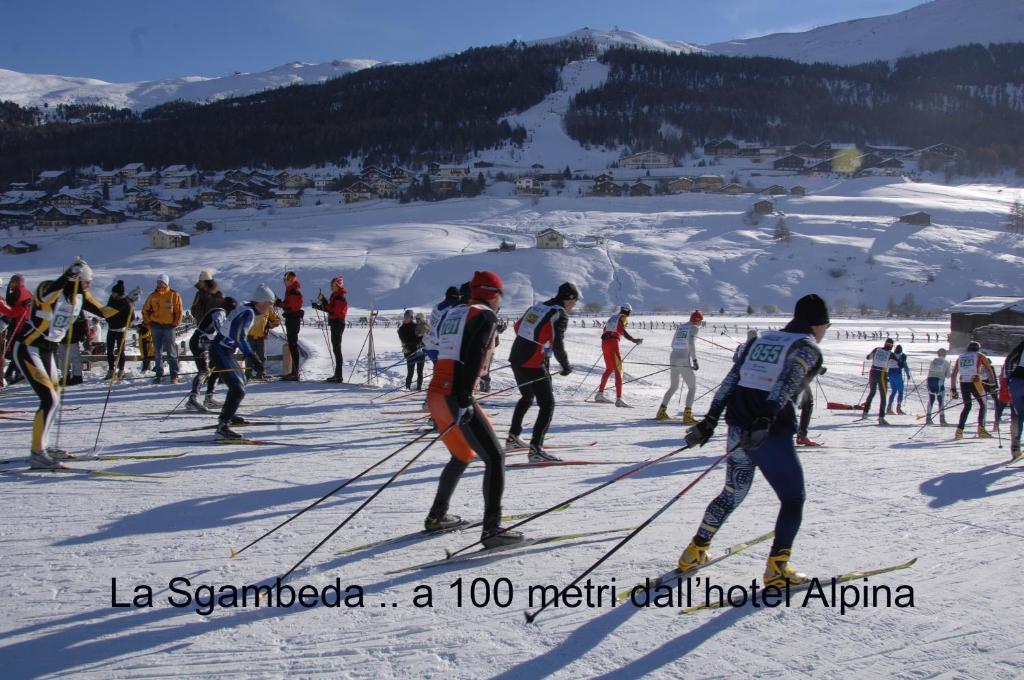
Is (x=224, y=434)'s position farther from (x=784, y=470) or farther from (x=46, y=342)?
(x=784, y=470)

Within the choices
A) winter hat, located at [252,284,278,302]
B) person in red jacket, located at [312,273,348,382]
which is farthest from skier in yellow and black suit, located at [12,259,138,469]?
person in red jacket, located at [312,273,348,382]

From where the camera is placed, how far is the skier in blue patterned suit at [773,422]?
3.96 meters

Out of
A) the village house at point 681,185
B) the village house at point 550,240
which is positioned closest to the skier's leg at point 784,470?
the village house at point 550,240

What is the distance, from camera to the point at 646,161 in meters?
121

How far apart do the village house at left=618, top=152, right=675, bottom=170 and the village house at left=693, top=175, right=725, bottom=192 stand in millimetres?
18411

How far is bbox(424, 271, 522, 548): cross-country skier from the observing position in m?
4.56

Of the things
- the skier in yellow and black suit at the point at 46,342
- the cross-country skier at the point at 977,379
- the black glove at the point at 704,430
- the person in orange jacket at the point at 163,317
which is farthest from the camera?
the person in orange jacket at the point at 163,317

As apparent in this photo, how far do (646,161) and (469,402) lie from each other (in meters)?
122

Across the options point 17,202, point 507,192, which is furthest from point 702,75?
point 17,202

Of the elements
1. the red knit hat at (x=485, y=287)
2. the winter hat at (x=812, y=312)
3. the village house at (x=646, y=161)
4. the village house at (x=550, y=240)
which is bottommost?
the winter hat at (x=812, y=312)

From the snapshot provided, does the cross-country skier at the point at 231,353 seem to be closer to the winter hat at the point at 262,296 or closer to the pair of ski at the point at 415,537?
the winter hat at the point at 262,296

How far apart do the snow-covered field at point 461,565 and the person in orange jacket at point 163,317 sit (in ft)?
11.6

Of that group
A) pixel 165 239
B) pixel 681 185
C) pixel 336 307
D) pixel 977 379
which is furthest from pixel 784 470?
pixel 681 185

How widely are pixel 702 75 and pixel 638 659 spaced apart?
591ft
